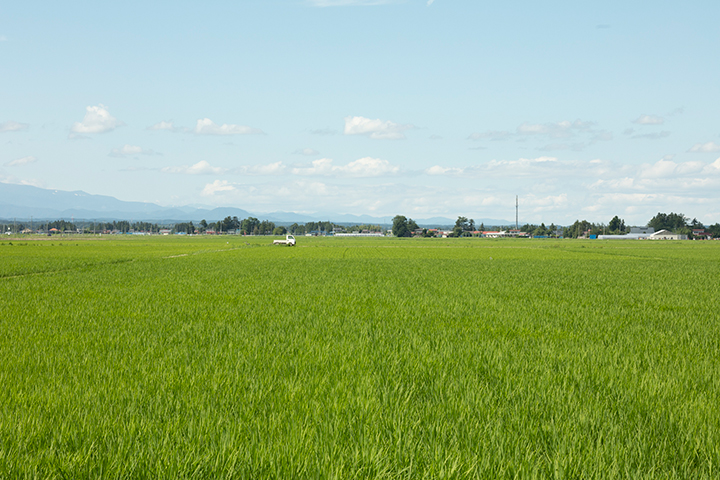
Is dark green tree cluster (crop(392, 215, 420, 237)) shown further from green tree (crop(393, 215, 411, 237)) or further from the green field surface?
the green field surface

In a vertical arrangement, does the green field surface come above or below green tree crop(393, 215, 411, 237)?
below

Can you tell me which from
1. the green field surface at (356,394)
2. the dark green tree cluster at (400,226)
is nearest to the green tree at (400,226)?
the dark green tree cluster at (400,226)

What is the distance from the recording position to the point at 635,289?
17828 mm

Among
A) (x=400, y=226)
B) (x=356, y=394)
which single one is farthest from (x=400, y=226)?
(x=356, y=394)

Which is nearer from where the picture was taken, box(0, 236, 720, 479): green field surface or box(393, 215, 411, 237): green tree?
box(0, 236, 720, 479): green field surface

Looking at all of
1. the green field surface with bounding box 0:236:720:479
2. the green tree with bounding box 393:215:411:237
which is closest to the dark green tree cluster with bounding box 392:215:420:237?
the green tree with bounding box 393:215:411:237

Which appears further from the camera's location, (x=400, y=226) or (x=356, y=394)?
(x=400, y=226)

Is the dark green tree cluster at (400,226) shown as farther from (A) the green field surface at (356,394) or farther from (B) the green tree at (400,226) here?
(A) the green field surface at (356,394)

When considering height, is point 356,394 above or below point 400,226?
below

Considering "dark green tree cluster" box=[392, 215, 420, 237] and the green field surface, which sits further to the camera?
"dark green tree cluster" box=[392, 215, 420, 237]

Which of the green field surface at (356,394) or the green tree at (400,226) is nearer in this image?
the green field surface at (356,394)

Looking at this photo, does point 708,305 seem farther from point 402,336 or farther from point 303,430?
point 303,430

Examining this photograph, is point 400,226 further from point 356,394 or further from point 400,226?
point 356,394

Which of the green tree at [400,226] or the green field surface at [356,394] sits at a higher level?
the green tree at [400,226]
